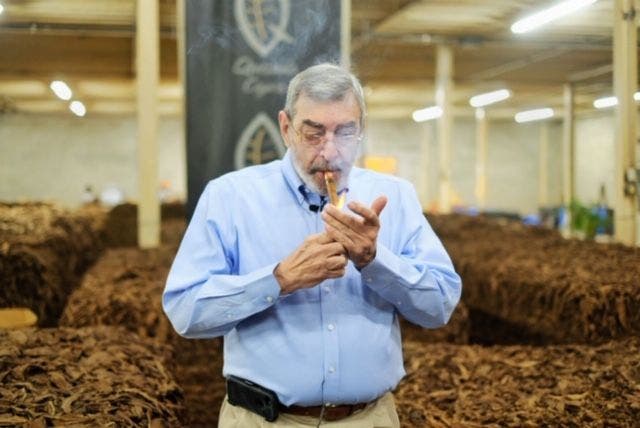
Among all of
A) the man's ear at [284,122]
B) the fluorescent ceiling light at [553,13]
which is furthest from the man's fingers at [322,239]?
the fluorescent ceiling light at [553,13]

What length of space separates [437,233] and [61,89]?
13.4m

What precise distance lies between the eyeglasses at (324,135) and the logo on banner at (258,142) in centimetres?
311

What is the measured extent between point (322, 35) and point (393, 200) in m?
2.98

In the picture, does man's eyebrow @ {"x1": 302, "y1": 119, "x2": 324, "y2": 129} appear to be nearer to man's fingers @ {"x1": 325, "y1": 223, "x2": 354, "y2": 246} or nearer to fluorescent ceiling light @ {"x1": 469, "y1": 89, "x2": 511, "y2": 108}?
man's fingers @ {"x1": 325, "y1": 223, "x2": 354, "y2": 246}

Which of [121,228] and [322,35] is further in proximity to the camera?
[121,228]

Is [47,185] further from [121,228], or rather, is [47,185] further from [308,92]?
[308,92]

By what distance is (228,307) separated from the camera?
2.43 metres

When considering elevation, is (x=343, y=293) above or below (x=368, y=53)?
below

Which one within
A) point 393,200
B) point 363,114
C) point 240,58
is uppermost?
point 240,58

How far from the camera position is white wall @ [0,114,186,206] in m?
23.9

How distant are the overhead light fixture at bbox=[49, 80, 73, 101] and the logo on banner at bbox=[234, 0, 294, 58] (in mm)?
15010

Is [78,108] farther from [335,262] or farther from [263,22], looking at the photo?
[335,262]

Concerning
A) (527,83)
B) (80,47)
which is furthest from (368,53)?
(527,83)

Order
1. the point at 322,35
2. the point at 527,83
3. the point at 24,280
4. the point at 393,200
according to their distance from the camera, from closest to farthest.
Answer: the point at 393,200 < the point at 322,35 < the point at 24,280 < the point at 527,83
